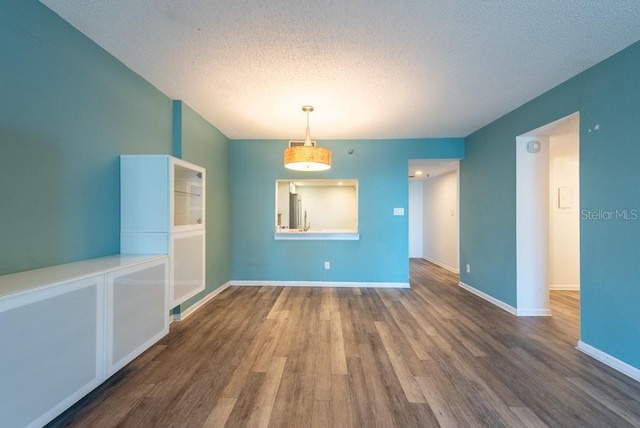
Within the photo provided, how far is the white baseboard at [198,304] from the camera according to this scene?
3015 mm

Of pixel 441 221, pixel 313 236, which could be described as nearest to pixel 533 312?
pixel 313 236

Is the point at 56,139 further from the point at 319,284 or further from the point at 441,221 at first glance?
the point at 441,221

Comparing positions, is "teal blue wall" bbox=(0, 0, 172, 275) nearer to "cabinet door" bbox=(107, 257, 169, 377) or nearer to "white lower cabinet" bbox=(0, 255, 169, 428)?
"white lower cabinet" bbox=(0, 255, 169, 428)

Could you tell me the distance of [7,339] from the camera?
1150mm

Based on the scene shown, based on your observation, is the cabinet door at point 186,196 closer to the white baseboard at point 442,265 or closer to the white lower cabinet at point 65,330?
the white lower cabinet at point 65,330

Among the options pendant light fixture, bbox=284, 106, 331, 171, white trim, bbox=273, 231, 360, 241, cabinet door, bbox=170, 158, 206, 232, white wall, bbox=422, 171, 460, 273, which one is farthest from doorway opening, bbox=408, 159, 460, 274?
cabinet door, bbox=170, 158, 206, 232

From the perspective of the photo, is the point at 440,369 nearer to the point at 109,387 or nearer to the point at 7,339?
the point at 109,387

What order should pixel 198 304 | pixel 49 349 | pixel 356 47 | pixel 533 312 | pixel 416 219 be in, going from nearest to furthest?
pixel 49 349 < pixel 356 47 < pixel 533 312 < pixel 198 304 < pixel 416 219

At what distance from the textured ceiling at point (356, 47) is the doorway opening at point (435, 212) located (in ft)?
7.12

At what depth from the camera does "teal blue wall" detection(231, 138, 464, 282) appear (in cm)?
448

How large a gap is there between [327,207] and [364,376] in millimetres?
5321

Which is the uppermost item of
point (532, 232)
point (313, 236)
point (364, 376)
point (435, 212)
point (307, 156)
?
point (307, 156)

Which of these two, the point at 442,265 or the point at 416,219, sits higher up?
the point at 416,219

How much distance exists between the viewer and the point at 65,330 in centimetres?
140
